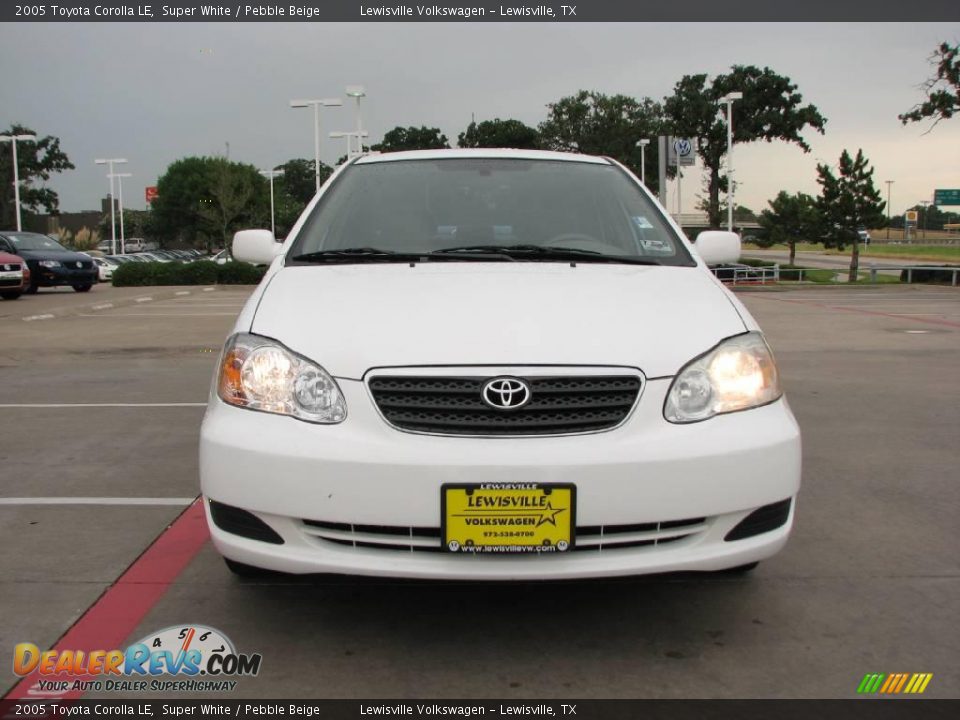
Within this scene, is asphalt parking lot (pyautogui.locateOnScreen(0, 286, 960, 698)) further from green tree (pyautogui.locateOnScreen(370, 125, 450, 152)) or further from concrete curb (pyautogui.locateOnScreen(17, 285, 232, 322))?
green tree (pyautogui.locateOnScreen(370, 125, 450, 152))

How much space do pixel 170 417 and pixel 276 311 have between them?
3831mm

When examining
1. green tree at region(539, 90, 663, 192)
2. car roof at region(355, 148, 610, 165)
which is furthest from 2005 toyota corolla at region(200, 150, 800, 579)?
green tree at region(539, 90, 663, 192)

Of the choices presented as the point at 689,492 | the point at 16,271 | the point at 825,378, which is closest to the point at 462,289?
the point at 689,492

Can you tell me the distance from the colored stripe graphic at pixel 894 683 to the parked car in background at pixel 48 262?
2051 cm

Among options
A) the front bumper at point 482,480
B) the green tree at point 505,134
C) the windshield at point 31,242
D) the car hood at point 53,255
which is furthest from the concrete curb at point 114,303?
the green tree at point 505,134

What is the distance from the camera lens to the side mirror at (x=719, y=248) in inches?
165

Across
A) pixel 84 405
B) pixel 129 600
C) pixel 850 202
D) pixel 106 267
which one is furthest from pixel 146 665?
pixel 850 202

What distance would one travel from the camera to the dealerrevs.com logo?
263cm

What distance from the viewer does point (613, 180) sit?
4277mm

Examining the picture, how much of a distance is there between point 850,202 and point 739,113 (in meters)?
17.0

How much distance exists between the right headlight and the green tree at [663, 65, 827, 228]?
196 feet

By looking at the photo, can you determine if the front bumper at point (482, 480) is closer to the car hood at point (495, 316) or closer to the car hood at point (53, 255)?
the car hood at point (495, 316)

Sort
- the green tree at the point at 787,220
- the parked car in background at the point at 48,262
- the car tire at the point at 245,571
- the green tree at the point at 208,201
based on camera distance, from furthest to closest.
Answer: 1. the green tree at the point at 787,220
2. the green tree at the point at 208,201
3. the parked car in background at the point at 48,262
4. the car tire at the point at 245,571

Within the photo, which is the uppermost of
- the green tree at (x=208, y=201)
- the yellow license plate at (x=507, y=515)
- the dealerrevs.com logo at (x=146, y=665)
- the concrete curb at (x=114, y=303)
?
the green tree at (x=208, y=201)
